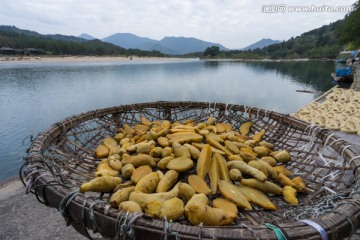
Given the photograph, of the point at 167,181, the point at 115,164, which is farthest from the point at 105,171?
the point at 167,181

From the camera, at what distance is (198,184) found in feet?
6.92

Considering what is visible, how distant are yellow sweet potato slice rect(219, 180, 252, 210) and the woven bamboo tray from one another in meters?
0.10

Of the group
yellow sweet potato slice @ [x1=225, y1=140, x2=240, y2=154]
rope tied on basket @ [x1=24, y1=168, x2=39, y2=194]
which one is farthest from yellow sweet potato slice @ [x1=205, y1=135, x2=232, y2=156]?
rope tied on basket @ [x1=24, y1=168, x2=39, y2=194]

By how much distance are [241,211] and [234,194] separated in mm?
152

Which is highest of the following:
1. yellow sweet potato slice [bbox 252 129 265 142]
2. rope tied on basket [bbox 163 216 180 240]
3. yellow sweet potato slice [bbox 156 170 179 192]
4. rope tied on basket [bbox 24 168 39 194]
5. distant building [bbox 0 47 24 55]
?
distant building [bbox 0 47 24 55]

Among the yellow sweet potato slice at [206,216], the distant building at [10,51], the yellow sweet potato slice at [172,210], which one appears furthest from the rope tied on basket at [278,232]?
the distant building at [10,51]

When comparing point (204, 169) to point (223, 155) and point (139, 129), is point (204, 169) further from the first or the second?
point (139, 129)

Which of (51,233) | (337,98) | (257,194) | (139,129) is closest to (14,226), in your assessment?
(51,233)

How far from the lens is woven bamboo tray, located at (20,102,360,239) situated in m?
1.22

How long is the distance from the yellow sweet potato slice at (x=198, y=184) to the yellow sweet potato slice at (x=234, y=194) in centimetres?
14

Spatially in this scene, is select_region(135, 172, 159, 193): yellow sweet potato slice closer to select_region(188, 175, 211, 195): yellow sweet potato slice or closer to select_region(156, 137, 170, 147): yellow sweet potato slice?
select_region(188, 175, 211, 195): yellow sweet potato slice

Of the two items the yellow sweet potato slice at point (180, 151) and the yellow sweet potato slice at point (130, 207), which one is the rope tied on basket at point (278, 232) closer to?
the yellow sweet potato slice at point (130, 207)

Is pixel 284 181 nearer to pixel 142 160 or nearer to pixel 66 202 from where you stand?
pixel 142 160

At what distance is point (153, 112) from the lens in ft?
15.3
